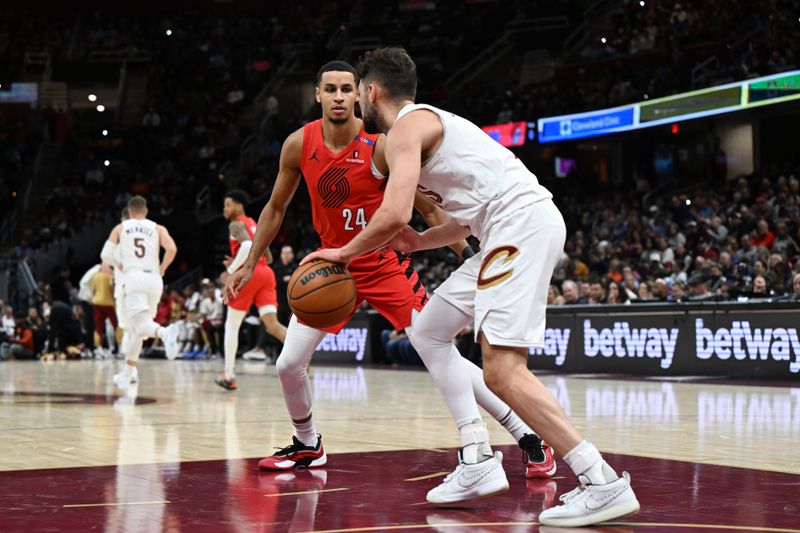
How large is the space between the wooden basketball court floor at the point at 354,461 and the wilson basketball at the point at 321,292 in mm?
780

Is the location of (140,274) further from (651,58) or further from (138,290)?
(651,58)

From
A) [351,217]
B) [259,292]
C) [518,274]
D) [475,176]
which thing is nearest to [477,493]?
[518,274]

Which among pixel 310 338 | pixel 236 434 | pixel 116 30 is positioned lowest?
pixel 236 434

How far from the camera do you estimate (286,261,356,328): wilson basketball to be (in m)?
4.59

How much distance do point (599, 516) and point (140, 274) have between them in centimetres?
926

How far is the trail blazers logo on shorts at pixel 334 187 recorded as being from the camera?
5.59 m

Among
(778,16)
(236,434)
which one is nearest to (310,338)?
(236,434)

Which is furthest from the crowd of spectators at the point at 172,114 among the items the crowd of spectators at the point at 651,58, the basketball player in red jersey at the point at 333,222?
the basketball player in red jersey at the point at 333,222

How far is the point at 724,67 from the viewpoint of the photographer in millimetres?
22109

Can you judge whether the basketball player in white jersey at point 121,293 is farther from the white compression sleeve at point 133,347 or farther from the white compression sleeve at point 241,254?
the white compression sleeve at point 241,254

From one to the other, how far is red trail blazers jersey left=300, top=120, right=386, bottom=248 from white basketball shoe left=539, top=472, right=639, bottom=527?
81.2 inches

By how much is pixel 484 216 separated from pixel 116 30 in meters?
34.1

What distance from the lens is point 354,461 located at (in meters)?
5.88

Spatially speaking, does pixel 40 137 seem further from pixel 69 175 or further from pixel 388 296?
pixel 388 296
